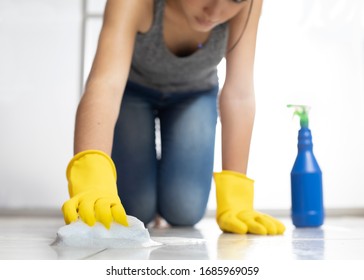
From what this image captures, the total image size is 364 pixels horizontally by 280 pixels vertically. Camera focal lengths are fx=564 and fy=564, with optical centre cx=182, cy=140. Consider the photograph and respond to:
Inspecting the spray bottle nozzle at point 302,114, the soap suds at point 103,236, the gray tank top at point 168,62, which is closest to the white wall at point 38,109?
the gray tank top at point 168,62

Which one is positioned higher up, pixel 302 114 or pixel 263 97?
pixel 263 97

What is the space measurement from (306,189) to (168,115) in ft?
1.48

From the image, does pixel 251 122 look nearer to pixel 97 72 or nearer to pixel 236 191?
pixel 236 191

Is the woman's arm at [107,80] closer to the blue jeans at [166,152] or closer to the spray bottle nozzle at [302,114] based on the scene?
the blue jeans at [166,152]

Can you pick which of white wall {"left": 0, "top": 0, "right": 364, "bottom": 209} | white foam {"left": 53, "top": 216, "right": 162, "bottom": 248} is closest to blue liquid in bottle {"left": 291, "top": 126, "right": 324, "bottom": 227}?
white foam {"left": 53, "top": 216, "right": 162, "bottom": 248}

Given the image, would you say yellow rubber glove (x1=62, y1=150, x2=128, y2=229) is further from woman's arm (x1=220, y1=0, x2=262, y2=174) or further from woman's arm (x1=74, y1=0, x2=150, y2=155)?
woman's arm (x1=220, y1=0, x2=262, y2=174)

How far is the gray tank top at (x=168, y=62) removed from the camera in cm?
134

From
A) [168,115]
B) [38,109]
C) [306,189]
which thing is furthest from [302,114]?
[38,109]

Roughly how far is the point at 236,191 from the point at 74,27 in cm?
151

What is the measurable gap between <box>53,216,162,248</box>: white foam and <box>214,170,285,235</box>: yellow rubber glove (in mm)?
341

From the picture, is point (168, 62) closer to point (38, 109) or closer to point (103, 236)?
point (103, 236)

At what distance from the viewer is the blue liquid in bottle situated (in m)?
1.47

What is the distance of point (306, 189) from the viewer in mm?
1468

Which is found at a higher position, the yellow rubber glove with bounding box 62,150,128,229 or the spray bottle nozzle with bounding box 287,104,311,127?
the spray bottle nozzle with bounding box 287,104,311,127
